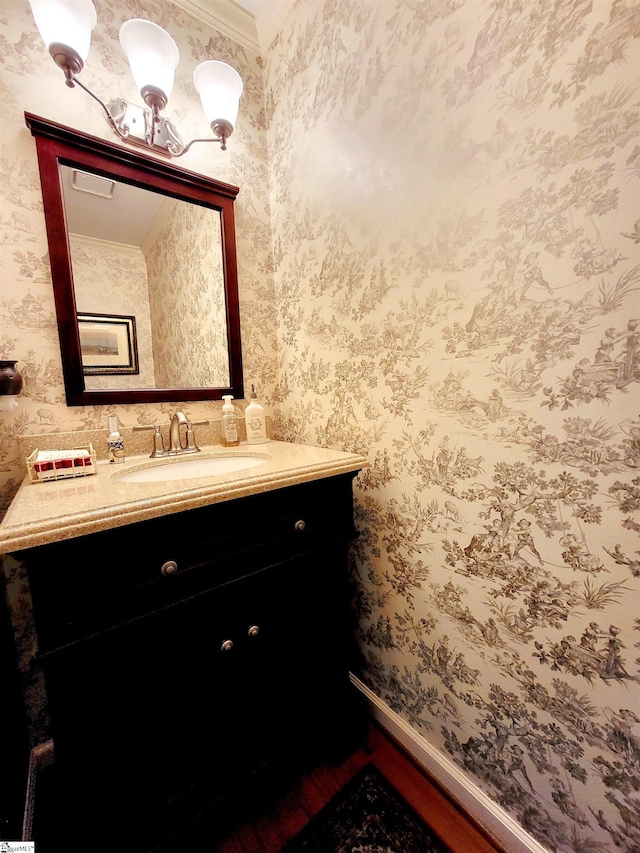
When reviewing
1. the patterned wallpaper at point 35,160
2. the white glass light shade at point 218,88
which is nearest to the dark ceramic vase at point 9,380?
the patterned wallpaper at point 35,160

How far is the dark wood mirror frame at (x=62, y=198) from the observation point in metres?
0.89

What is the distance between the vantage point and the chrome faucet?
1.07 meters

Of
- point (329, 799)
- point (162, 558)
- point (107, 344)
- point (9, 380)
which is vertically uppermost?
point (107, 344)

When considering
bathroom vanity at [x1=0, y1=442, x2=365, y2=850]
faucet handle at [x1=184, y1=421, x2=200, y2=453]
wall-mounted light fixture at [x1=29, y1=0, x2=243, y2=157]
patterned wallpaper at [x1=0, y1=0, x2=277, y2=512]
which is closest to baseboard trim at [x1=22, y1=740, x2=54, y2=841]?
bathroom vanity at [x1=0, y1=442, x2=365, y2=850]

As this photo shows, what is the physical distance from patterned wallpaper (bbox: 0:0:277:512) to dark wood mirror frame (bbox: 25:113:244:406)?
0.03 meters

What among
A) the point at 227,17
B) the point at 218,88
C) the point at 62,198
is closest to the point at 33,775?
the point at 62,198

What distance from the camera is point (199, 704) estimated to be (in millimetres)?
688

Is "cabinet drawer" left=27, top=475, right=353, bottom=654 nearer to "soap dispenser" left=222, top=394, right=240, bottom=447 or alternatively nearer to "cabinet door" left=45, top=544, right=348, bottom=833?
"cabinet door" left=45, top=544, right=348, bottom=833

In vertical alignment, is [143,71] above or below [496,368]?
above

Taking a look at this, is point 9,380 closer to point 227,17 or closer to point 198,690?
point 198,690

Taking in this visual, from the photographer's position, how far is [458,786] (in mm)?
841

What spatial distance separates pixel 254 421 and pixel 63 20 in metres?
1.09

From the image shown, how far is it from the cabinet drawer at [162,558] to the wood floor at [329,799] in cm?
69

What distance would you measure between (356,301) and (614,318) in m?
0.62
